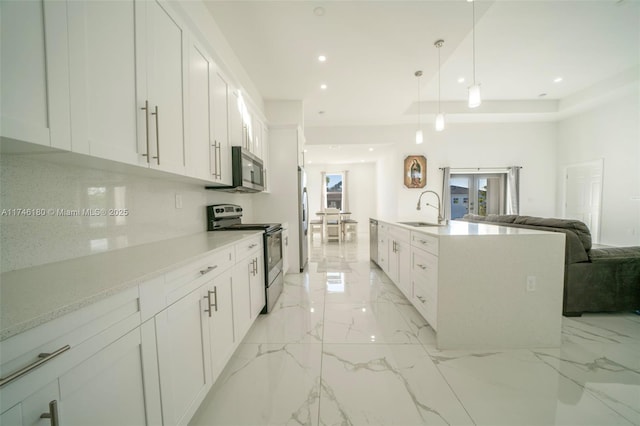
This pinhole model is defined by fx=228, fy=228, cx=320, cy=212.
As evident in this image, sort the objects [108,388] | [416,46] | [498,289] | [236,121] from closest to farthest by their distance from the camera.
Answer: [108,388]
[498,289]
[236,121]
[416,46]

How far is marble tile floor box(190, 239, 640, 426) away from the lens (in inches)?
48.5

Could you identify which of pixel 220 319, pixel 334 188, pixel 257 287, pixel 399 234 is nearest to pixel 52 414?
pixel 220 319

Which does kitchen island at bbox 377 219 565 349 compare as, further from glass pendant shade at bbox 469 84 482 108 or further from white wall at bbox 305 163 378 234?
white wall at bbox 305 163 378 234

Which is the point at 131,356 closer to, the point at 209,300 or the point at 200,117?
the point at 209,300

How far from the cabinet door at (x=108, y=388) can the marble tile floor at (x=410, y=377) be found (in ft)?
2.11

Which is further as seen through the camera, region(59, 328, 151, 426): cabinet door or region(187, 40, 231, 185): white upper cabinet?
region(187, 40, 231, 185): white upper cabinet

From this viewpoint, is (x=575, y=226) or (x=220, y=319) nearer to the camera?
(x=220, y=319)

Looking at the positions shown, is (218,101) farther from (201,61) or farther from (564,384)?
(564,384)

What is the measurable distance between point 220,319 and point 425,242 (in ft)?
5.55

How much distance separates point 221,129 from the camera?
2.15m

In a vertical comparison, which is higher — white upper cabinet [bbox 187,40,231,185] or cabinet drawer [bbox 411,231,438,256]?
white upper cabinet [bbox 187,40,231,185]

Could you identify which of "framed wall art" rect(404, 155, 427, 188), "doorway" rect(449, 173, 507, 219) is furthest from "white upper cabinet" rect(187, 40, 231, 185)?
"doorway" rect(449, 173, 507, 219)

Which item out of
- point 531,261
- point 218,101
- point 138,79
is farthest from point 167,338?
point 531,261

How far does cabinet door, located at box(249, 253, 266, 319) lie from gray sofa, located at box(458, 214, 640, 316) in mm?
2970
